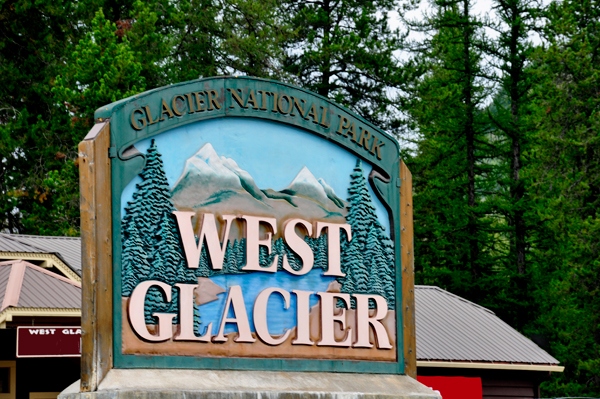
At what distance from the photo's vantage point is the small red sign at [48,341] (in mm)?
9445

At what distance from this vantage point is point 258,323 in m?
7.39

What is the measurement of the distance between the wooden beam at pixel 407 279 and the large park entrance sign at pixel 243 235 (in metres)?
0.02

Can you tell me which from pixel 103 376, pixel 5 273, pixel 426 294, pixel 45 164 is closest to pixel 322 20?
pixel 45 164

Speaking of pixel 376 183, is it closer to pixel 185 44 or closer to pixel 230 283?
pixel 230 283

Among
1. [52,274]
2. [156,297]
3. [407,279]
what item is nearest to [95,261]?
[156,297]

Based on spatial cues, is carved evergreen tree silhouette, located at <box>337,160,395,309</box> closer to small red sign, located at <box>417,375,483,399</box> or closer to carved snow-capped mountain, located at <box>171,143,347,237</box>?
carved snow-capped mountain, located at <box>171,143,347,237</box>

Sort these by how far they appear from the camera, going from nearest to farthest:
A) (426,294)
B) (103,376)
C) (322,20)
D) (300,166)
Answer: (103,376)
(300,166)
(426,294)
(322,20)

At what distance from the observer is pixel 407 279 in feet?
27.6

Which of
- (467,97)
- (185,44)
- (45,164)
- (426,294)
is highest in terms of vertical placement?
(185,44)

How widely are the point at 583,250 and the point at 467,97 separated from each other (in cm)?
920

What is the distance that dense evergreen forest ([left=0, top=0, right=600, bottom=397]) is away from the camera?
2484 cm

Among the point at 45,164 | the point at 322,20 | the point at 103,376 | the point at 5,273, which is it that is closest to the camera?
the point at 103,376

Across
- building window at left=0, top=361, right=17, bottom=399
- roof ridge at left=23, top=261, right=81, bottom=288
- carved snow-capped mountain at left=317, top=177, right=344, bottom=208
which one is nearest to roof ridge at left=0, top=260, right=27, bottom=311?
roof ridge at left=23, top=261, right=81, bottom=288

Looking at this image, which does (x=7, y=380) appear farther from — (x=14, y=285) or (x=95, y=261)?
(x=95, y=261)
